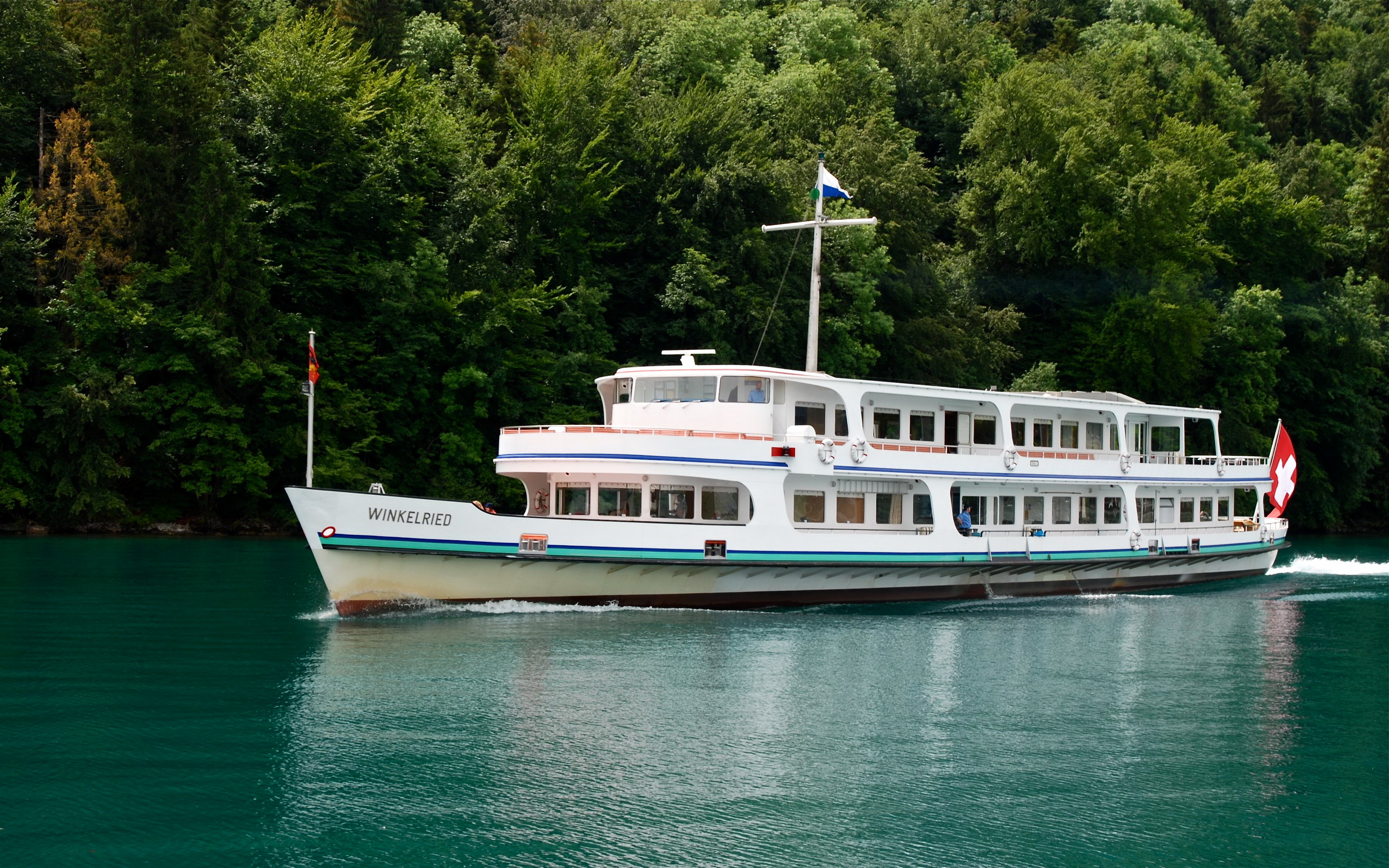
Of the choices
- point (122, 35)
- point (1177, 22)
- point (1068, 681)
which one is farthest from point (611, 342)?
point (1177, 22)

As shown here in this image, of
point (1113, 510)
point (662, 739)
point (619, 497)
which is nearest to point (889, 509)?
point (619, 497)

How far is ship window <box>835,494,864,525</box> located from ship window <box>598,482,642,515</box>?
18.1 feet

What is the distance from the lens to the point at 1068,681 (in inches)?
948

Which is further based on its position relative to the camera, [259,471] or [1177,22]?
[1177,22]

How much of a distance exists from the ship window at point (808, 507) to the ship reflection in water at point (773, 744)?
4140 mm

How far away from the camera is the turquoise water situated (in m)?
15.0

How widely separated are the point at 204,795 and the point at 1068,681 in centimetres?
1519

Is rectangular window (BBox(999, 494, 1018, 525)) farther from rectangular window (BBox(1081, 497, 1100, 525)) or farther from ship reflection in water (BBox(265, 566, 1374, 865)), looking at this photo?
ship reflection in water (BBox(265, 566, 1374, 865))

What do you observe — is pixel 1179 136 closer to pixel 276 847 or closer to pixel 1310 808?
pixel 1310 808

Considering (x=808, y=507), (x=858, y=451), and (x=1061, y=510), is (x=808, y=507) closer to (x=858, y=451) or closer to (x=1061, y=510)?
(x=858, y=451)

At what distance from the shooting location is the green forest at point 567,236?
4706 cm

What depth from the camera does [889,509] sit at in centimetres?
3494

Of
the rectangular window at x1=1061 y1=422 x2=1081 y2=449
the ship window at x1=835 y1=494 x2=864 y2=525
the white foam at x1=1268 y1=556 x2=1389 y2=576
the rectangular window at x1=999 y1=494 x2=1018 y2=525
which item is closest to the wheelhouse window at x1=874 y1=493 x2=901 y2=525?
the ship window at x1=835 y1=494 x2=864 y2=525

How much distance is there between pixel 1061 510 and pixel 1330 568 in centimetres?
1724
